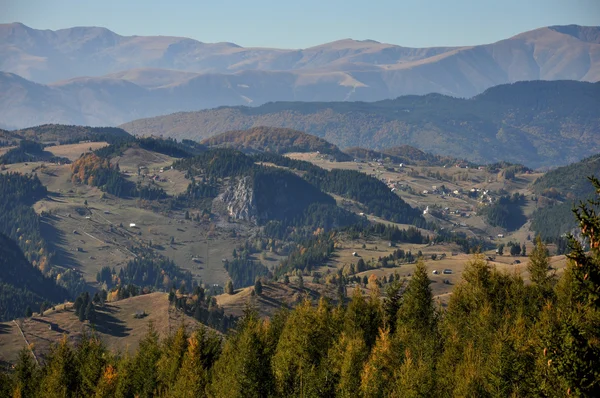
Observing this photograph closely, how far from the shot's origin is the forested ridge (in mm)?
74875

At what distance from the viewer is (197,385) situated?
87.5 m

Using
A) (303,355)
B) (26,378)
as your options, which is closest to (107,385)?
(303,355)

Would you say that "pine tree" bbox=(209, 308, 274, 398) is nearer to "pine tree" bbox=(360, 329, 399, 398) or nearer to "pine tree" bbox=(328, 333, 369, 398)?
"pine tree" bbox=(328, 333, 369, 398)

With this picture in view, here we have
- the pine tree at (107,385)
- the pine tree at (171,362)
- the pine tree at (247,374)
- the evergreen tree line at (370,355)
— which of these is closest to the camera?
the evergreen tree line at (370,355)

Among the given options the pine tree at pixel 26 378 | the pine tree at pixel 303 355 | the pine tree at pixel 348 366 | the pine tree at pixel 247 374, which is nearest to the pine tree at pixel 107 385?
the pine tree at pixel 247 374

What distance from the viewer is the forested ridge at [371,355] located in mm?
74875

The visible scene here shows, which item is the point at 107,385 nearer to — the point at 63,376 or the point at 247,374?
the point at 63,376

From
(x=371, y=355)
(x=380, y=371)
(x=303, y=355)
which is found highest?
(x=380, y=371)

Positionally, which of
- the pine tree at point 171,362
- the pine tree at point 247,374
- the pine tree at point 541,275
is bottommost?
the pine tree at point 171,362

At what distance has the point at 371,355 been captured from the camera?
90.7 m

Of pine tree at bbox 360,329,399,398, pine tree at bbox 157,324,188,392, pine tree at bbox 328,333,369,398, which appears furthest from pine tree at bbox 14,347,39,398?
pine tree at bbox 360,329,399,398

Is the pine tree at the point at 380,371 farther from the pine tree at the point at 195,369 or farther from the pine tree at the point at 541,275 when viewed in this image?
the pine tree at the point at 541,275

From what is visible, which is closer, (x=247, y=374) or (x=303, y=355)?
(x=247, y=374)

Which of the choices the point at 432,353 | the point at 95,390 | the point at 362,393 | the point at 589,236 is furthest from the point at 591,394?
the point at 95,390
